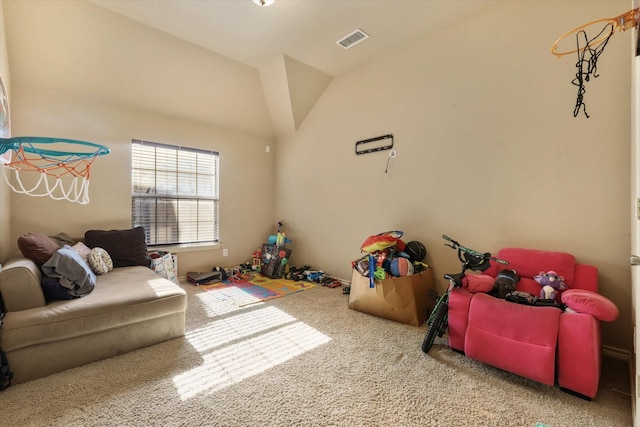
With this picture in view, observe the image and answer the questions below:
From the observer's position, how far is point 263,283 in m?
3.99

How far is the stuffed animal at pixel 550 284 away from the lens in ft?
6.31

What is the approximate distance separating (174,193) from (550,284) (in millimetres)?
4505

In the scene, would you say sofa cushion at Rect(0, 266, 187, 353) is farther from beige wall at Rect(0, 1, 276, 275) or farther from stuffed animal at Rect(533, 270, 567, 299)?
stuffed animal at Rect(533, 270, 567, 299)

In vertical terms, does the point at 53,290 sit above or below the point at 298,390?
above

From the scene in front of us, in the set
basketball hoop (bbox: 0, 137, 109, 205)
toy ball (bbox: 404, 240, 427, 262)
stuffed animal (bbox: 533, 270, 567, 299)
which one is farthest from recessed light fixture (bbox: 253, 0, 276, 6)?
stuffed animal (bbox: 533, 270, 567, 299)

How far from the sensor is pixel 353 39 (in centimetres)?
312

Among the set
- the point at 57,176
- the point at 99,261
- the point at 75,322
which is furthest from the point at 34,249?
the point at 57,176

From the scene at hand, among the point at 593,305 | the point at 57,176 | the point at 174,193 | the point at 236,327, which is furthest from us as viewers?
the point at 174,193

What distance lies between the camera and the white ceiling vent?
3.00 meters

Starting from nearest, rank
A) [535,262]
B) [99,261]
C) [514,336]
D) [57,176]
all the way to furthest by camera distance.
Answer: [514,336] → [535,262] → [99,261] → [57,176]

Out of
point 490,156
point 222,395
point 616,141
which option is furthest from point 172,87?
point 616,141

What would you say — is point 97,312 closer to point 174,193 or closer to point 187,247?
point 187,247

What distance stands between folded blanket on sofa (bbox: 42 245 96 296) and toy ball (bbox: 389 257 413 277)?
265cm

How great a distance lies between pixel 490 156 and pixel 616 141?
82 centimetres
